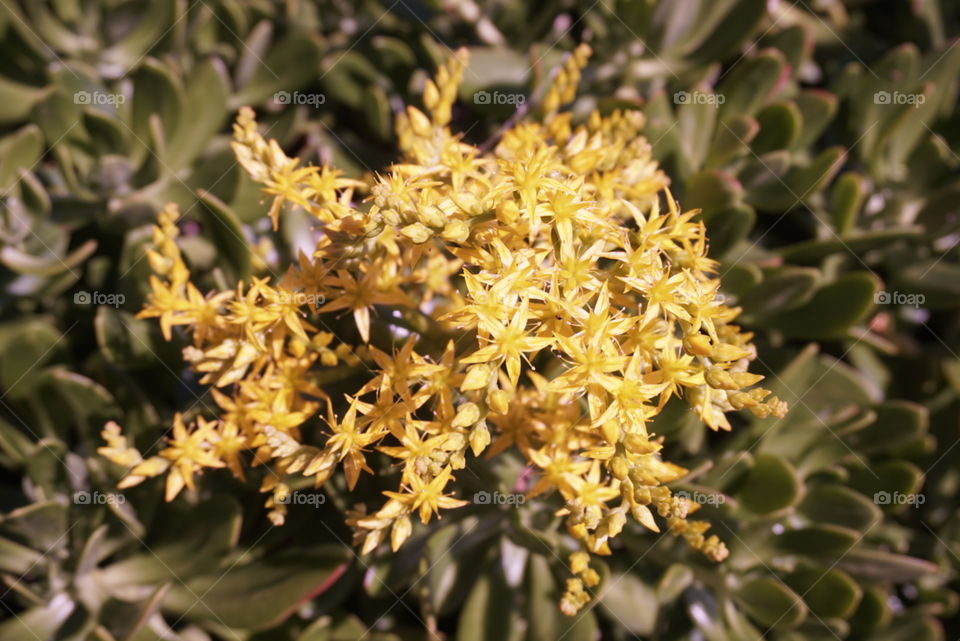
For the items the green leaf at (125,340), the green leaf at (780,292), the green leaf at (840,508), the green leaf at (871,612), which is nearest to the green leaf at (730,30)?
the green leaf at (780,292)

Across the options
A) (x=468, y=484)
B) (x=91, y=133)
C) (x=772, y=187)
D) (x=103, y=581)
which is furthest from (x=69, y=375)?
(x=772, y=187)

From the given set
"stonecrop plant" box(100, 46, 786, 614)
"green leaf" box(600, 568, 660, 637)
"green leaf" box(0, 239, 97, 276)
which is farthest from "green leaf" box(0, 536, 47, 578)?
"green leaf" box(600, 568, 660, 637)

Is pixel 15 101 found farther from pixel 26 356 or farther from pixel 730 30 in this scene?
pixel 730 30

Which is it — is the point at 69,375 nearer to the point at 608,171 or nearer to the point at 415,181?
the point at 415,181

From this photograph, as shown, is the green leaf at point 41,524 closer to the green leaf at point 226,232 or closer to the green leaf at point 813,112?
the green leaf at point 226,232

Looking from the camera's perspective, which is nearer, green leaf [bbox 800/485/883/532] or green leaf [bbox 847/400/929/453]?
green leaf [bbox 800/485/883/532]

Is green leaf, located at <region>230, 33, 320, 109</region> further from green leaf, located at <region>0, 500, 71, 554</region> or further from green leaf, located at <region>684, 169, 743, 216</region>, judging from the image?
green leaf, located at <region>0, 500, 71, 554</region>

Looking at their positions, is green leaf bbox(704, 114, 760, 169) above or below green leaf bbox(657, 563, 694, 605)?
above
